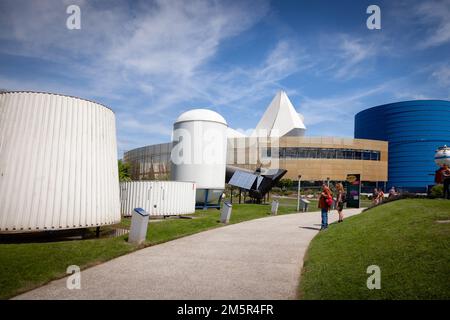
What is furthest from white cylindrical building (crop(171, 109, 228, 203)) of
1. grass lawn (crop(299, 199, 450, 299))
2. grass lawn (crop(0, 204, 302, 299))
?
grass lawn (crop(299, 199, 450, 299))

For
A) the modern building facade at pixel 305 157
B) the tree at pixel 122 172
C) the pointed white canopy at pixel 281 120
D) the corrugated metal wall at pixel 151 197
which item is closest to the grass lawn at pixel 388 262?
the corrugated metal wall at pixel 151 197

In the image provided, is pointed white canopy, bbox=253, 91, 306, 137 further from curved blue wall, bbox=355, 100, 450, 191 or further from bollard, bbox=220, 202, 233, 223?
bollard, bbox=220, 202, 233, 223

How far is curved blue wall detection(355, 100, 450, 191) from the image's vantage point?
111562 mm

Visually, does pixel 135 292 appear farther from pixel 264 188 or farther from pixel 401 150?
pixel 401 150

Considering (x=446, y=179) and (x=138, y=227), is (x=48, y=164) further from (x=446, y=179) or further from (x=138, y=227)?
(x=446, y=179)

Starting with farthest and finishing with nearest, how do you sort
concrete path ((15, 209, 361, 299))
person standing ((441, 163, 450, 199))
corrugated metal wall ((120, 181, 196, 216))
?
1. corrugated metal wall ((120, 181, 196, 216))
2. person standing ((441, 163, 450, 199))
3. concrete path ((15, 209, 361, 299))

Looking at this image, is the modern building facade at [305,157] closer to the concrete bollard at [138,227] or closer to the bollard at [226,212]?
the bollard at [226,212]

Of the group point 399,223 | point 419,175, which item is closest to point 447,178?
point 399,223

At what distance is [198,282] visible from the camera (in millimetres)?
5609

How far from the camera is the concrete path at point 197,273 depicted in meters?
5.00

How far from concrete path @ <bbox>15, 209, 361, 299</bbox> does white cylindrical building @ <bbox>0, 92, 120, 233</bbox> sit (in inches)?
98.5

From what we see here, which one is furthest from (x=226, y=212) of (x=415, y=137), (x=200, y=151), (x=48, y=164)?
(x=415, y=137)

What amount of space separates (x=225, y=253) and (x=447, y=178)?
1342 centimetres

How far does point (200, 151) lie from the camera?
2133 centimetres
